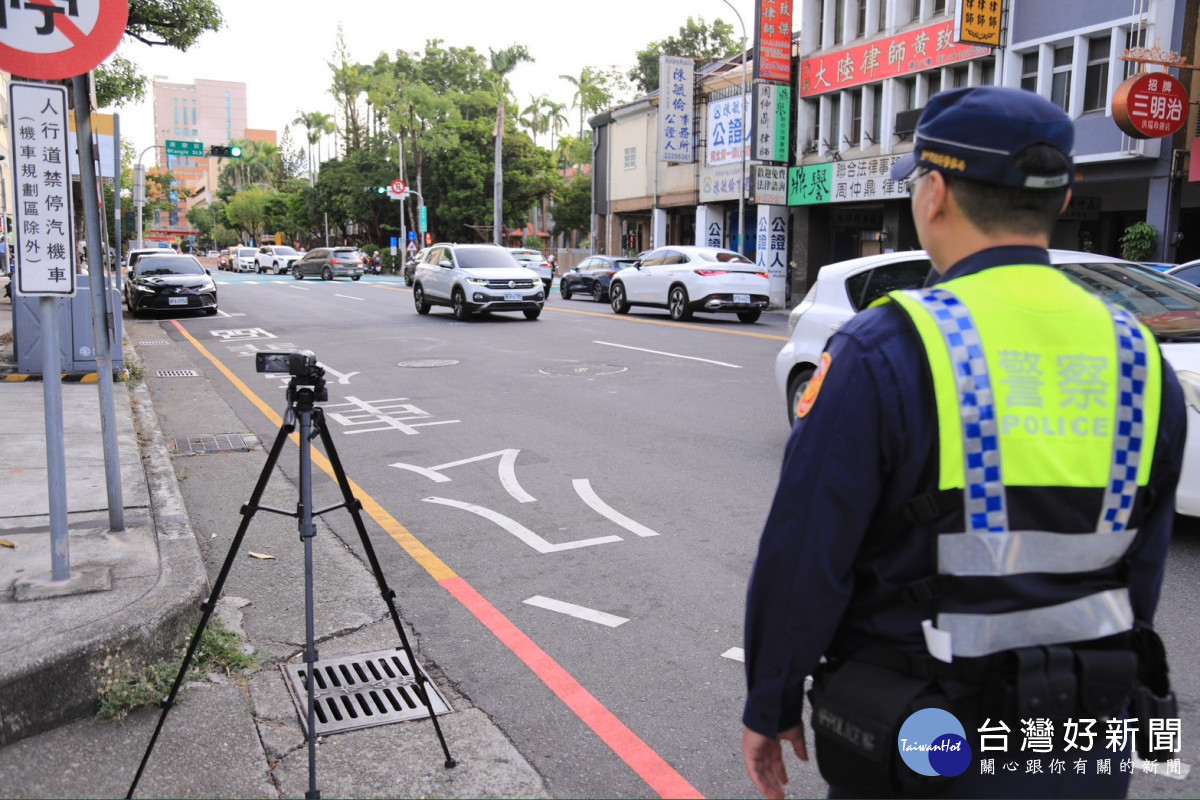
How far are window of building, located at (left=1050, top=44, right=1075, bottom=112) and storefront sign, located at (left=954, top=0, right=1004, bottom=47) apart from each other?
1.40 meters

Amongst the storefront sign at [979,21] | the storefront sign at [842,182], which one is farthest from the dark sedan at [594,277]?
the storefront sign at [979,21]

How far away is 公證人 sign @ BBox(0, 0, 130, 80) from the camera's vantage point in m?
4.27

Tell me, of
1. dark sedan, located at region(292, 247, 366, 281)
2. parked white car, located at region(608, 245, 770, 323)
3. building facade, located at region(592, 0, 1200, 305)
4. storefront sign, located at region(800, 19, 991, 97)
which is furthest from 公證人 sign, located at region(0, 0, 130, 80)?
dark sedan, located at region(292, 247, 366, 281)

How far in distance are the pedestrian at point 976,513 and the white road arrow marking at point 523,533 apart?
12.9 feet

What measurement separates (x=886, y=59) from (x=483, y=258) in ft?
41.8

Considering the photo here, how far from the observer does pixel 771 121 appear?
29.8 meters

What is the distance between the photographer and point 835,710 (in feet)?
5.51

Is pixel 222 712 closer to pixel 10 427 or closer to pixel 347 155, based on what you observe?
pixel 10 427

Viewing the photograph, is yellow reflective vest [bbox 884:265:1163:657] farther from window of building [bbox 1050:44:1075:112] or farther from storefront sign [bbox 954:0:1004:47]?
storefront sign [bbox 954:0:1004:47]

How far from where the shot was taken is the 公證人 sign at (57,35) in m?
4.27

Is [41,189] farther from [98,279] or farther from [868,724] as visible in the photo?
[868,724]

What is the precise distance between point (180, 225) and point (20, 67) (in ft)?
639

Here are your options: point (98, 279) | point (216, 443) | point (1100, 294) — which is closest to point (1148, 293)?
point (1100, 294)

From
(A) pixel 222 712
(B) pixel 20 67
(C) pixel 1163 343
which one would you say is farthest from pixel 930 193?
(C) pixel 1163 343
